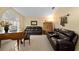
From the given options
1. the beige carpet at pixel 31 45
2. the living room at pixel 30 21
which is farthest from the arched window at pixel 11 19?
the beige carpet at pixel 31 45

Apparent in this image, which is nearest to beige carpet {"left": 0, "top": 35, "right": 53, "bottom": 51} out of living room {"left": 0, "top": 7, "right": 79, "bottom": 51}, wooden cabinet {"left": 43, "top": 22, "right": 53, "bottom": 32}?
living room {"left": 0, "top": 7, "right": 79, "bottom": 51}

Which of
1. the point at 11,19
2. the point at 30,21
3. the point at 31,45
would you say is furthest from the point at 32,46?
the point at 11,19

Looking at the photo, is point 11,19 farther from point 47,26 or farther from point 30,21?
point 47,26

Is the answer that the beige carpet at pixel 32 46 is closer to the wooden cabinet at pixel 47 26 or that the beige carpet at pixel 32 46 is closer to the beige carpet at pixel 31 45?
the beige carpet at pixel 31 45

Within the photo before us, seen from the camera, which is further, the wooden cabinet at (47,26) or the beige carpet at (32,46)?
the wooden cabinet at (47,26)

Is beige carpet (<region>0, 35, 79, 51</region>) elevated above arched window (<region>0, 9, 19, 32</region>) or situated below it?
below

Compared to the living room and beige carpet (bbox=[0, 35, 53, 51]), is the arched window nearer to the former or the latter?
the living room

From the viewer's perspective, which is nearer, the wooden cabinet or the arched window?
the arched window
